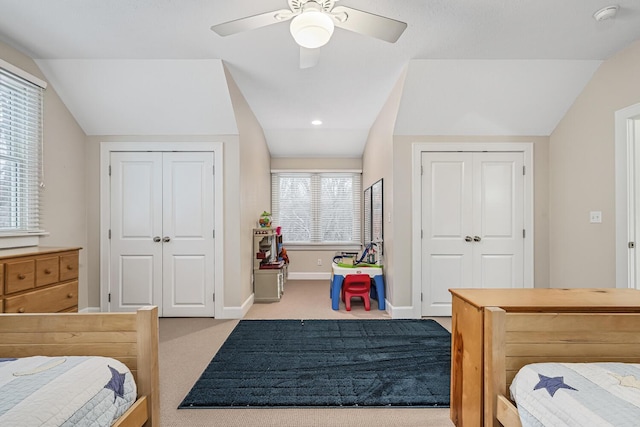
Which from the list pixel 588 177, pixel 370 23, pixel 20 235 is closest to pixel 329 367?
pixel 370 23

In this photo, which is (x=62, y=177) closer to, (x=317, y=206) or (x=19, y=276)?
(x=19, y=276)

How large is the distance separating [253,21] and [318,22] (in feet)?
1.40

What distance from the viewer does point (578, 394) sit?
99cm

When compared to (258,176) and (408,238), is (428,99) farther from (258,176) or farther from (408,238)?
(258,176)

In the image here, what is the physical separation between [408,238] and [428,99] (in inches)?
57.0

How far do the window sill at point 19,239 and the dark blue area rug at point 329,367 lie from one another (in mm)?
1888

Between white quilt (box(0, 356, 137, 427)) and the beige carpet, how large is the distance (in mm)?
814

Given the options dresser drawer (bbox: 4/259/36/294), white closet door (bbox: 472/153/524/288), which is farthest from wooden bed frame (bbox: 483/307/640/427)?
dresser drawer (bbox: 4/259/36/294)

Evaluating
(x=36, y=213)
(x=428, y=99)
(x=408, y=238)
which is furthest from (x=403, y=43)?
(x=36, y=213)

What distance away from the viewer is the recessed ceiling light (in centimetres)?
220

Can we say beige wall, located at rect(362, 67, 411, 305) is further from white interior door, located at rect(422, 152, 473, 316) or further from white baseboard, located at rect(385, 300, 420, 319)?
white interior door, located at rect(422, 152, 473, 316)

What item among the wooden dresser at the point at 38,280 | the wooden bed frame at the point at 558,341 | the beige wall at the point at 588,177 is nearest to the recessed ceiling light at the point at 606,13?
the beige wall at the point at 588,177

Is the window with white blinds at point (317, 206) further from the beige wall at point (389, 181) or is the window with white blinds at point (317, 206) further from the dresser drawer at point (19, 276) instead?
the dresser drawer at point (19, 276)

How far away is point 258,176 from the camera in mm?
4855
